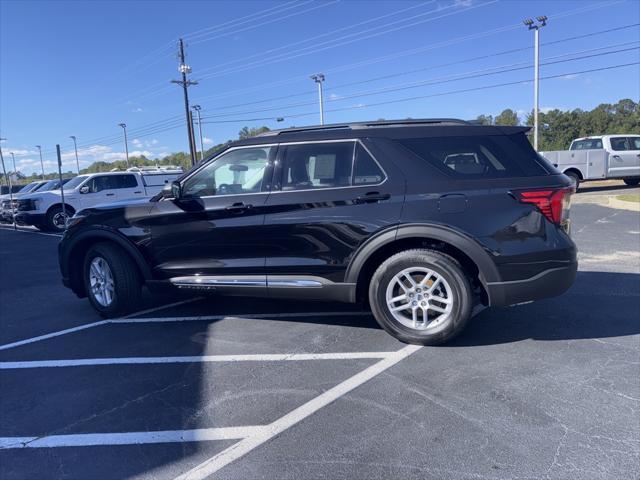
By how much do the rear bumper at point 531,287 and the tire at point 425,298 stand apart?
21 cm

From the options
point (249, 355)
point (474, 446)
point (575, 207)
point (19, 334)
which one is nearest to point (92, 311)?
point (19, 334)

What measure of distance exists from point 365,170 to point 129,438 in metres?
2.74

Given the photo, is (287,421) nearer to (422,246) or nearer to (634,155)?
(422,246)

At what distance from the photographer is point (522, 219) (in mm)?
3801

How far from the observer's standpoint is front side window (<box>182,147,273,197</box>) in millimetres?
4488

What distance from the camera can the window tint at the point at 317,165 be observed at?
425 cm

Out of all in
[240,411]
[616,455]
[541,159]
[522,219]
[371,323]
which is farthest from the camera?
[371,323]

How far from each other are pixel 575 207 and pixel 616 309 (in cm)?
1023

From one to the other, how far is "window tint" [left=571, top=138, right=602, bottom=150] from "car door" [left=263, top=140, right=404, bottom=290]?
60.8 ft

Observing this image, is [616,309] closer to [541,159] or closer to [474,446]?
[541,159]

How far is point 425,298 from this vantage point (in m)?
4.05

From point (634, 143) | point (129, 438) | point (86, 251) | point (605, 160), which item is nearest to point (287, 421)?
point (129, 438)

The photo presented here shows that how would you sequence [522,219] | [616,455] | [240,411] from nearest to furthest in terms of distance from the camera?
[616,455], [240,411], [522,219]

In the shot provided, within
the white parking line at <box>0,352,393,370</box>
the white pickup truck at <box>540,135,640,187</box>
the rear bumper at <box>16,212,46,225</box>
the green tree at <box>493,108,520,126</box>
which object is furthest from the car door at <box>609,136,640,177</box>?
the green tree at <box>493,108,520,126</box>
